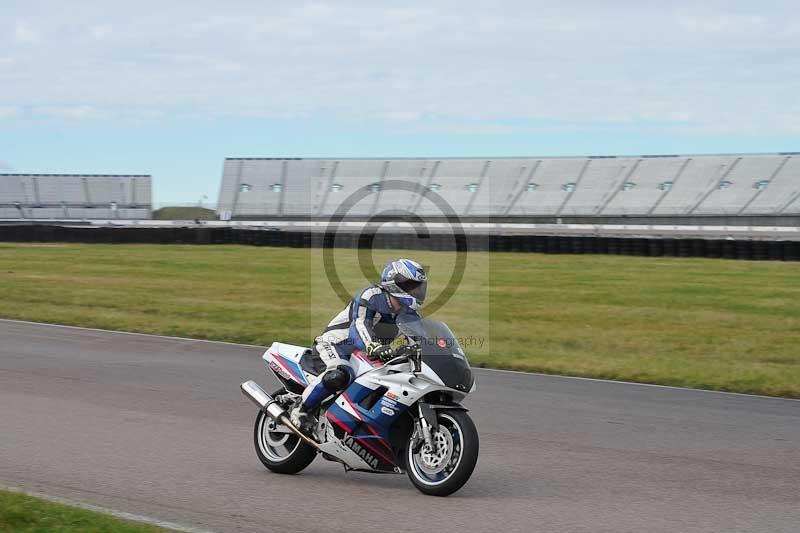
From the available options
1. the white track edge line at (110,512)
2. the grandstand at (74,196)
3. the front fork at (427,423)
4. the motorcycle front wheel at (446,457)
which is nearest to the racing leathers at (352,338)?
the front fork at (427,423)

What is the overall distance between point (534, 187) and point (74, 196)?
3152 cm

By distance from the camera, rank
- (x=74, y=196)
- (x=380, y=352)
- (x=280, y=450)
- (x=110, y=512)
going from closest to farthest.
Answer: (x=110, y=512) → (x=380, y=352) → (x=280, y=450) → (x=74, y=196)

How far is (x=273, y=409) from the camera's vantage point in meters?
7.54

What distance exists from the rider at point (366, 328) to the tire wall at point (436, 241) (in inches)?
979

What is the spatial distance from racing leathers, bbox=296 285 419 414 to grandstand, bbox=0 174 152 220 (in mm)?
59956

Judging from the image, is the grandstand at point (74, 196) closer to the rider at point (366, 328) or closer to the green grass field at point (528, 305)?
the green grass field at point (528, 305)

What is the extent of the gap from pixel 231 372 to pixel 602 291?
39.4ft

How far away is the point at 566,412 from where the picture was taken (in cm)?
1016

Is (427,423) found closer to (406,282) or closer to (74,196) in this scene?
(406,282)

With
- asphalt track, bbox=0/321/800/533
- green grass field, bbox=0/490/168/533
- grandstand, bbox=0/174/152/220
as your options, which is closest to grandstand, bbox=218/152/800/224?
grandstand, bbox=0/174/152/220

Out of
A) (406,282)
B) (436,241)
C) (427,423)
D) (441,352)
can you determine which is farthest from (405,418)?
(436,241)

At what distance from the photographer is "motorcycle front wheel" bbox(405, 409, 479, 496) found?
6.40m

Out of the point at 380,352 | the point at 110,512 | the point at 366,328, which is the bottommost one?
the point at 110,512

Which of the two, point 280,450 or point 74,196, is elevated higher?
point 280,450
